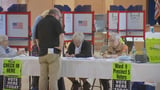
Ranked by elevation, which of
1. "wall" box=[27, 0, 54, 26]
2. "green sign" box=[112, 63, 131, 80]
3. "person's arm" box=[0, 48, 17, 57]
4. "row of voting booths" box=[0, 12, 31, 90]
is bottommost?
"green sign" box=[112, 63, 131, 80]

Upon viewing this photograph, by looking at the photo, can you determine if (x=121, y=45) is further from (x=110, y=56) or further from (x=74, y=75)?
(x=74, y=75)

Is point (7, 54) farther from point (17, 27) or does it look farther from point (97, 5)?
point (97, 5)

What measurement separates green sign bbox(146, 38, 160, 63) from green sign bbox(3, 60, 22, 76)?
1627 mm

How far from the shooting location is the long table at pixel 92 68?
418 centimetres

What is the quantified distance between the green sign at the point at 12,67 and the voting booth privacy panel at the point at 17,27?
0.75 meters

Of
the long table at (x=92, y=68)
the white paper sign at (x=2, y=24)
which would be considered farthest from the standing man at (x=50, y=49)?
the white paper sign at (x=2, y=24)

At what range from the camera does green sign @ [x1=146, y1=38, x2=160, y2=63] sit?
13.5 feet

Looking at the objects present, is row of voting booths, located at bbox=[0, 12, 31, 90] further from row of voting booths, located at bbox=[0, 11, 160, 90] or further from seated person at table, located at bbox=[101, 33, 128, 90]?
seated person at table, located at bbox=[101, 33, 128, 90]

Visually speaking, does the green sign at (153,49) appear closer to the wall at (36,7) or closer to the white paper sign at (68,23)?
the white paper sign at (68,23)

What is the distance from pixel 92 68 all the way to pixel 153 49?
78 centimetres

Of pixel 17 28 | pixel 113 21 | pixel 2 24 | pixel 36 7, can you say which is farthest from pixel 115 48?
pixel 36 7

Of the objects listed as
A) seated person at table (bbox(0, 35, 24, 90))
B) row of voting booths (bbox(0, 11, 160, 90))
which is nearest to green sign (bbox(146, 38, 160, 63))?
row of voting booths (bbox(0, 11, 160, 90))

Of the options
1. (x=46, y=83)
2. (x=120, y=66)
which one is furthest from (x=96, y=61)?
(x=46, y=83)

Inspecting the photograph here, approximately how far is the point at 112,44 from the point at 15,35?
1.43m
